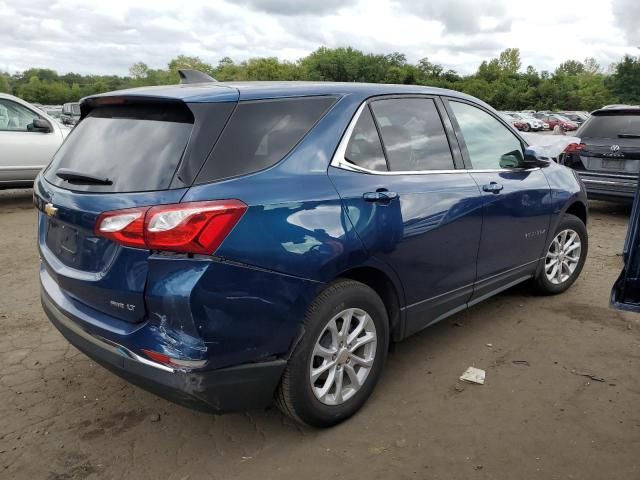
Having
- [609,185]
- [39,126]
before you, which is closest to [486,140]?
[609,185]

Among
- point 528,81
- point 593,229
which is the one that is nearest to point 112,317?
point 593,229

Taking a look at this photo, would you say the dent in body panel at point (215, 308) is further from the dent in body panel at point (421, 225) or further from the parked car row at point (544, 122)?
the parked car row at point (544, 122)

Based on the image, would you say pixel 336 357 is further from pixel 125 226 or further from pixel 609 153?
pixel 609 153

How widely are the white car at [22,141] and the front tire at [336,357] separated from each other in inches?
293

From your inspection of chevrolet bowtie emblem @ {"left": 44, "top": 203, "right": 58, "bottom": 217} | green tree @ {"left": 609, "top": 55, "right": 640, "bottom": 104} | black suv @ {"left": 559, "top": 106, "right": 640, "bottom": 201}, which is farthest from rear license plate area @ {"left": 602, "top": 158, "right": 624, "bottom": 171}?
green tree @ {"left": 609, "top": 55, "right": 640, "bottom": 104}

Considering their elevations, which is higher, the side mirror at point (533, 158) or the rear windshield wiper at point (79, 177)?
the side mirror at point (533, 158)

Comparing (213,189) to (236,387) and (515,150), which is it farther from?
(515,150)

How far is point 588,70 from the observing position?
124812 mm

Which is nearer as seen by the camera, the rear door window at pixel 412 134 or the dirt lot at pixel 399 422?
the dirt lot at pixel 399 422

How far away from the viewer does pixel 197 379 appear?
230 centimetres

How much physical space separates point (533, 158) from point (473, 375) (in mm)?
1704

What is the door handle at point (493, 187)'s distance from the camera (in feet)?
12.0

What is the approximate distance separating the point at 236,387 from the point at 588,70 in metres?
142

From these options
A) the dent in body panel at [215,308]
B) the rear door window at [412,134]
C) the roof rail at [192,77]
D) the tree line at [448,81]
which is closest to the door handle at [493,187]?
the rear door window at [412,134]
